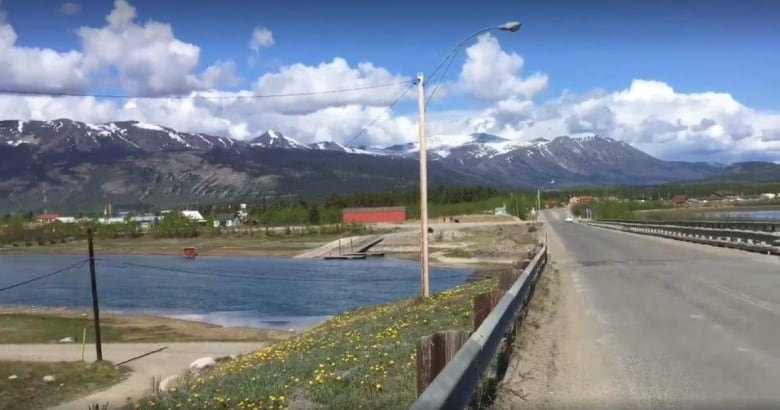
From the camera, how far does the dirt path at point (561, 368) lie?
762 centimetres

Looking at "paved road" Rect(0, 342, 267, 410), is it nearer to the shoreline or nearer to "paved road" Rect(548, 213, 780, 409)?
the shoreline

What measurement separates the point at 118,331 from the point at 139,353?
754 cm

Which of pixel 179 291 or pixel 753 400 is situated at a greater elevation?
pixel 753 400

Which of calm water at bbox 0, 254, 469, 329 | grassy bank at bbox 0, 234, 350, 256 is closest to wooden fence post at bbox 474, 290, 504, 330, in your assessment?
calm water at bbox 0, 254, 469, 329

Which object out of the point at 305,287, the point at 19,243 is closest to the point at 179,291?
the point at 305,287

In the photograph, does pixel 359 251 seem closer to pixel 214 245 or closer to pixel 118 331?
pixel 214 245

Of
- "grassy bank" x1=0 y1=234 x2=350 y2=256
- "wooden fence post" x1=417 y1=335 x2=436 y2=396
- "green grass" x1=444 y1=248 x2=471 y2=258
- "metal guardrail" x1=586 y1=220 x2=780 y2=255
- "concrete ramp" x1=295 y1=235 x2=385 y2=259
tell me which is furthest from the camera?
"grassy bank" x1=0 y1=234 x2=350 y2=256

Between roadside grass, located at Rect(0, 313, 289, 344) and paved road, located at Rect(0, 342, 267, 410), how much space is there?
5.46 feet

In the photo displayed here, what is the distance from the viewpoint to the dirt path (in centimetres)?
762

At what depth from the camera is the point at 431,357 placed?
625 centimetres

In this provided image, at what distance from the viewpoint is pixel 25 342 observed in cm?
3697

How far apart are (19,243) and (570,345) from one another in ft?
685

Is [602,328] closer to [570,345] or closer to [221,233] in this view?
[570,345]

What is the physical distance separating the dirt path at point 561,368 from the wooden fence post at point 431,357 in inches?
49.4
